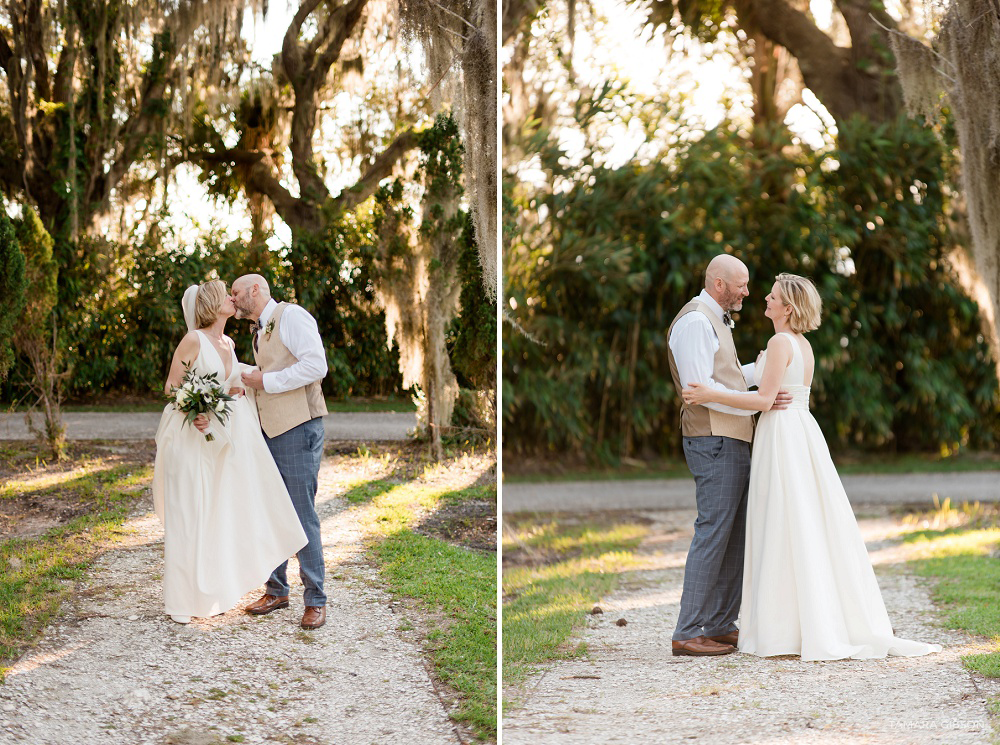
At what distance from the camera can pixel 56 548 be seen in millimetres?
2824

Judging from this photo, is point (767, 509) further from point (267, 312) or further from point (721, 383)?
point (267, 312)

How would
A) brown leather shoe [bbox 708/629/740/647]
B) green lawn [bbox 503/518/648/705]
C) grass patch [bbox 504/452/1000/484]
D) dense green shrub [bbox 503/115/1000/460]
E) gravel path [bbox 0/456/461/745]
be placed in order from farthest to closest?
grass patch [bbox 504/452/1000/484] < dense green shrub [bbox 503/115/1000/460] < green lawn [bbox 503/518/648/705] < brown leather shoe [bbox 708/629/740/647] < gravel path [bbox 0/456/461/745]

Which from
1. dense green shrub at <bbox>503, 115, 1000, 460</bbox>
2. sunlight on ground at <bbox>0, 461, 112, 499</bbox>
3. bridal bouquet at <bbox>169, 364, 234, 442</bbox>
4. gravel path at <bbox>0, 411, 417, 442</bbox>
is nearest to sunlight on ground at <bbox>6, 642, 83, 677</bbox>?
sunlight on ground at <bbox>0, 461, 112, 499</bbox>

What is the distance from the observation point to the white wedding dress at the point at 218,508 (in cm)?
291

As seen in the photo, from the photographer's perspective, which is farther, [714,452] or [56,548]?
[714,452]

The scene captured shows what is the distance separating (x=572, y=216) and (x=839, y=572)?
208 inches

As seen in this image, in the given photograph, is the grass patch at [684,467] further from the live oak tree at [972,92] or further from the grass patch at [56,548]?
the grass patch at [56,548]

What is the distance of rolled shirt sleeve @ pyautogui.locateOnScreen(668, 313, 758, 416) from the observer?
3.37 metres

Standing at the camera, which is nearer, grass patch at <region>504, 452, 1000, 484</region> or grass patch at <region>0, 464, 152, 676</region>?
grass patch at <region>0, 464, 152, 676</region>

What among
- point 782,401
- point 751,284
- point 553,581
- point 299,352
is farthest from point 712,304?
point 751,284

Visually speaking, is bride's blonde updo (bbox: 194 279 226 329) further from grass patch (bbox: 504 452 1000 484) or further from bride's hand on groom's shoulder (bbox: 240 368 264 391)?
grass patch (bbox: 504 452 1000 484)

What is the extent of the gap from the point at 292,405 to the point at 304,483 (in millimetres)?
259

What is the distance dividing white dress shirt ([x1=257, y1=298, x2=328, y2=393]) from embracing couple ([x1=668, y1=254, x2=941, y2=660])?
132 cm

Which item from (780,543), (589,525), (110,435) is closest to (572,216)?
(589,525)
